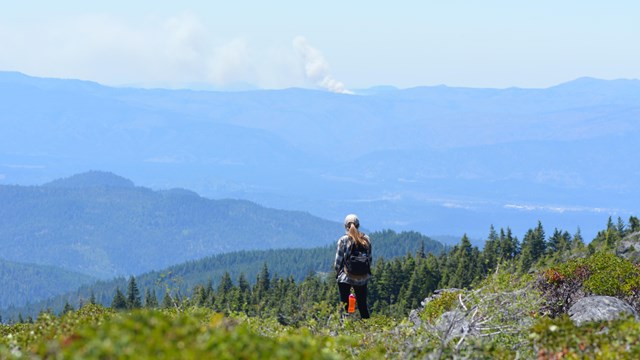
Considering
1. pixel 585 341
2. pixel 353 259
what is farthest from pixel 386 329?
pixel 585 341

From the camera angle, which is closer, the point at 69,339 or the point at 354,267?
the point at 69,339

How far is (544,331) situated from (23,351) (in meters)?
7.39

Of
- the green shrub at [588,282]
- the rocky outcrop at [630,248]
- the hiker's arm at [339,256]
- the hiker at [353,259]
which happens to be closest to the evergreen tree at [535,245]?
the rocky outcrop at [630,248]

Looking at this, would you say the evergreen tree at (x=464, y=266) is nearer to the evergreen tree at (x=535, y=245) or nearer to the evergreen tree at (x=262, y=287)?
the evergreen tree at (x=535, y=245)

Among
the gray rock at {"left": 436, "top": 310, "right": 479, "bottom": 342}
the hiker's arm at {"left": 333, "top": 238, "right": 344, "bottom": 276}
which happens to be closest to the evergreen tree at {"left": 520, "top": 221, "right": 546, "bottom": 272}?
the hiker's arm at {"left": 333, "top": 238, "right": 344, "bottom": 276}

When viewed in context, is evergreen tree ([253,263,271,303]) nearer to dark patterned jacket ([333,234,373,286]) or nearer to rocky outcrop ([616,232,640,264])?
rocky outcrop ([616,232,640,264])

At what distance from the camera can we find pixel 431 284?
106938 mm

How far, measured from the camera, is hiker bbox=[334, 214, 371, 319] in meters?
21.2

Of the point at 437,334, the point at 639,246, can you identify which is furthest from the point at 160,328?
the point at 639,246

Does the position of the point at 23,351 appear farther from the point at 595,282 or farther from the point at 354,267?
the point at 595,282

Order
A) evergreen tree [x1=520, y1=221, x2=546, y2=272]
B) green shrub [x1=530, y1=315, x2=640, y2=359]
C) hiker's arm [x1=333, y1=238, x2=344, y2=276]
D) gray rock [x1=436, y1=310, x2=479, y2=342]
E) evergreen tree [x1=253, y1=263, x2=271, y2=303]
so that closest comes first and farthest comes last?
green shrub [x1=530, y1=315, x2=640, y2=359], gray rock [x1=436, y1=310, x2=479, y2=342], hiker's arm [x1=333, y1=238, x2=344, y2=276], evergreen tree [x1=520, y1=221, x2=546, y2=272], evergreen tree [x1=253, y1=263, x2=271, y2=303]

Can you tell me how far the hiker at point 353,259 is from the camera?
21250 millimetres

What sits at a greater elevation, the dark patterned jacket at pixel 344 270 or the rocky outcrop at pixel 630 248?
the dark patterned jacket at pixel 344 270

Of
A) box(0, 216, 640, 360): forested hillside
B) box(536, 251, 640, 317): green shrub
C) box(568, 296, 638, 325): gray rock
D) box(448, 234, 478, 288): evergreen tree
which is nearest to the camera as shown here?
box(0, 216, 640, 360): forested hillside
